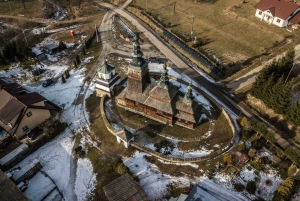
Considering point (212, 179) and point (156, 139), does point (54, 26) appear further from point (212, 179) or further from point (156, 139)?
point (212, 179)

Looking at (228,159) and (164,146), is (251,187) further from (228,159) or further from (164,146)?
(164,146)

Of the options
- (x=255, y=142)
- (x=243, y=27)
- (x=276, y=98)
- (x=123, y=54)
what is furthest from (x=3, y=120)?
(x=243, y=27)

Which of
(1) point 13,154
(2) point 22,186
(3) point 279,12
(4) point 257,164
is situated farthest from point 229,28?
(2) point 22,186

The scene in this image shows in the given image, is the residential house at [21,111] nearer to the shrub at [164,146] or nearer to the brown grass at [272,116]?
the shrub at [164,146]

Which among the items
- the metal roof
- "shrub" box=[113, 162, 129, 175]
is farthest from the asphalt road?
the metal roof

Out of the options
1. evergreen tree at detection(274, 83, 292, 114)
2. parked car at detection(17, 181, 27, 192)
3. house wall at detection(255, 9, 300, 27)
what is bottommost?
parked car at detection(17, 181, 27, 192)

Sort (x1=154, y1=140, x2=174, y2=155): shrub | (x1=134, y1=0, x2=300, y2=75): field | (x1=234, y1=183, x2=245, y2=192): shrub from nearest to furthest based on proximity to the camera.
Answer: (x1=234, y1=183, x2=245, y2=192): shrub < (x1=154, y1=140, x2=174, y2=155): shrub < (x1=134, y1=0, x2=300, y2=75): field

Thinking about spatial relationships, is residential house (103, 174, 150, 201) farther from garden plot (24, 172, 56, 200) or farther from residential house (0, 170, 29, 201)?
residential house (0, 170, 29, 201)
